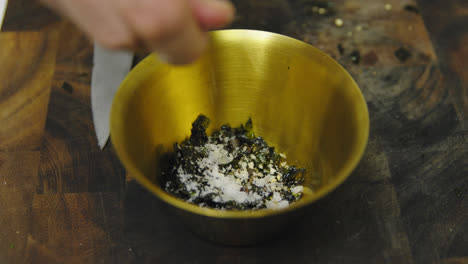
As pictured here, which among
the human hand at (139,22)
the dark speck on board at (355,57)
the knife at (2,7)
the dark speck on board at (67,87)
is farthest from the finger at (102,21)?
the knife at (2,7)

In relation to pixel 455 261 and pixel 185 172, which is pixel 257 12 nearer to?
pixel 185 172

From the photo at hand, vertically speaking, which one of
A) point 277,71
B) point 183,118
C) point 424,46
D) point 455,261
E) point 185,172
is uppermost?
point 424,46

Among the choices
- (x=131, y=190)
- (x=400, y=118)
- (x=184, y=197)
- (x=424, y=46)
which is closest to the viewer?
(x=184, y=197)

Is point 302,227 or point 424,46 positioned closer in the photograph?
point 302,227

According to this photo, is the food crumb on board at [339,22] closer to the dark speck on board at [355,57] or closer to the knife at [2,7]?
the dark speck on board at [355,57]

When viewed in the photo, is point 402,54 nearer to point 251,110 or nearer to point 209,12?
point 251,110

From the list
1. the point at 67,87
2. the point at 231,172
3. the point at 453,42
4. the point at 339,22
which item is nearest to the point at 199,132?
the point at 231,172

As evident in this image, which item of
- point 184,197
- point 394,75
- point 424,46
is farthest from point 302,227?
point 424,46
